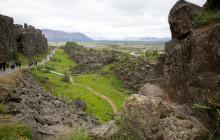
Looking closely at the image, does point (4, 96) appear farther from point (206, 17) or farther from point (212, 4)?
point (212, 4)

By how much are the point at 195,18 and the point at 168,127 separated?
1009 cm

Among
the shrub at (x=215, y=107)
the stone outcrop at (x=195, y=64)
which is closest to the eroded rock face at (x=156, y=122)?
the shrub at (x=215, y=107)

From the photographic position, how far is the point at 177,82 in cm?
1352

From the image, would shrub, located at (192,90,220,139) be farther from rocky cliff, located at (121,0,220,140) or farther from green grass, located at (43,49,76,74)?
green grass, located at (43,49,76,74)

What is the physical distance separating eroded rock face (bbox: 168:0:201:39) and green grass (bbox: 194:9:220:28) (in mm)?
743

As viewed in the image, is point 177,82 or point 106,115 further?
point 106,115

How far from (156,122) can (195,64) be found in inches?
228

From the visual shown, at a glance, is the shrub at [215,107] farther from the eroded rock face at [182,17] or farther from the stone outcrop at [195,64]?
the eroded rock face at [182,17]

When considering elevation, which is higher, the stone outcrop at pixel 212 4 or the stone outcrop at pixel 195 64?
the stone outcrop at pixel 212 4

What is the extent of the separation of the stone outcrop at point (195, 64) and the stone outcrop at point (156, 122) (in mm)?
3226

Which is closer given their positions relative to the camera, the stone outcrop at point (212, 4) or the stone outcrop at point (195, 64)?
the stone outcrop at point (195, 64)

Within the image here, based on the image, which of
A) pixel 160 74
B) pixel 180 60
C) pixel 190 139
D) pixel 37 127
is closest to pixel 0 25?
pixel 37 127

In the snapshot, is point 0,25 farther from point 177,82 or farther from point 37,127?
point 177,82

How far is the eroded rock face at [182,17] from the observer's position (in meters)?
13.3
